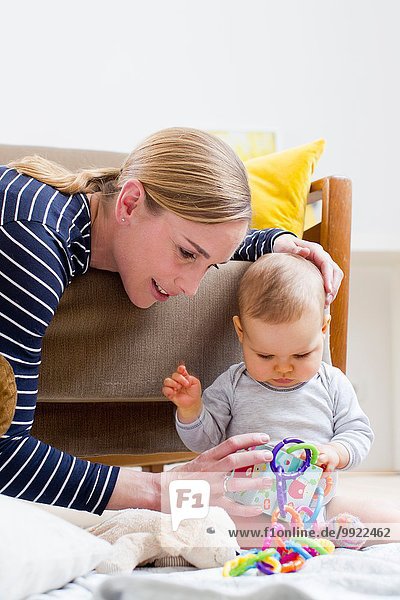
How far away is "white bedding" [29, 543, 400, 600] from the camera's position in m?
0.57

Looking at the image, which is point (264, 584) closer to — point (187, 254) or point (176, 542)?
point (176, 542)

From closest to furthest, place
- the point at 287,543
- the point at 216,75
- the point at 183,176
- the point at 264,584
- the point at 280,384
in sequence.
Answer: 1. the point at 264,584
2. the point at 287,543
3. the point at 183,176
4. the point at 280,384
5. the point at 216,75

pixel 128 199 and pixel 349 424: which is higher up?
pixel 128 199

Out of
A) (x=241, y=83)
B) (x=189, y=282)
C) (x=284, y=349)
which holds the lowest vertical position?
(x=284, y=349)

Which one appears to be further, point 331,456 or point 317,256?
point 317,256

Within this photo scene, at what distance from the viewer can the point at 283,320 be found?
48.0 inches

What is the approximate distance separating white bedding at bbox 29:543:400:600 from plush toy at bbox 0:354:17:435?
0.92 feet

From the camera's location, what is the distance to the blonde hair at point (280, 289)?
1224mm

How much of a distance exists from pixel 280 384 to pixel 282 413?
46mm

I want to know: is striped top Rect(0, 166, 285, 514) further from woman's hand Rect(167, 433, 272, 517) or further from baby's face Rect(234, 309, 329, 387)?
baby's face Rect(234, 309, 329, 387)

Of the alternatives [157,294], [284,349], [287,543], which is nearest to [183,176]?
[157,294]

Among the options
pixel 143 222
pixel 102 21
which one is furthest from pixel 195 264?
pixel 102 21

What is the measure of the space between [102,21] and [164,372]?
2040 millimetres

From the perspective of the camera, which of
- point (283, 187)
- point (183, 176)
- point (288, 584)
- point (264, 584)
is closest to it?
point (288, 584)
